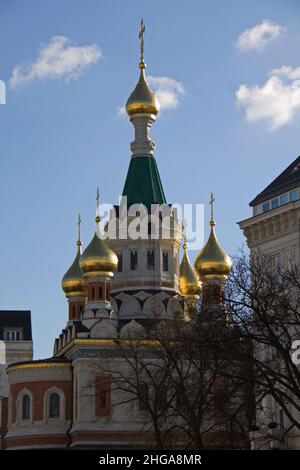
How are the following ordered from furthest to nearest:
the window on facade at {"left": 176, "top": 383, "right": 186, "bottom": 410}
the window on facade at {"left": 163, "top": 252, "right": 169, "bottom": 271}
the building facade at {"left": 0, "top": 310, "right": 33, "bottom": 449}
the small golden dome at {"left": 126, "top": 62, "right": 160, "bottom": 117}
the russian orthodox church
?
the building facade at {"left": 0, "top": 310, "right": 33, "bottom": 449}
the small golden dome at {"left": 126, "top": 62, "right": 160, "bottom": 117}
the window on facade at {"left": 163, "top": 252, "right": 169, "bottom": 271}
the russian orthodox church
the window on facade at {"left": 176, "top": 383, "right": 186, "bottom": 410}

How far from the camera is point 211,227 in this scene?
249ft

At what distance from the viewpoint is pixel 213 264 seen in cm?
7356

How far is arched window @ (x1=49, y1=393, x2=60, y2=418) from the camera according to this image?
68875 millimetres

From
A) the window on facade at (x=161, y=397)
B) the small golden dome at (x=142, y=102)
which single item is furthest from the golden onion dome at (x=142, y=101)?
the window on facade at (x=161, y=397)

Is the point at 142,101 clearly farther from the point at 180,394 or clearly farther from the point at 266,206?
the point at 180,394

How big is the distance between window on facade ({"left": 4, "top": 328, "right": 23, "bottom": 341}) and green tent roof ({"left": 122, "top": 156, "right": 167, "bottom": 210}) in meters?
26.6

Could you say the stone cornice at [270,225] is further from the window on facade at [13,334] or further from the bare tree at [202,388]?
the window on facade at [13,334]

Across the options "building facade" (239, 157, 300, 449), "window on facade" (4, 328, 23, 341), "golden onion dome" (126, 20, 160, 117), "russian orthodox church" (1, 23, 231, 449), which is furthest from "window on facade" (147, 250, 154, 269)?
"window on facade" (4, 328, 23, 341)

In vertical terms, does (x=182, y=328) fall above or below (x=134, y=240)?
below

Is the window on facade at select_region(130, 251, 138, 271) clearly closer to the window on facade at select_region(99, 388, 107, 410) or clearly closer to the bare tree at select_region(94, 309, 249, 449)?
the window on facade at select_region(99, 388, 107, 410)

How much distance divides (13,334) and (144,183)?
28314 mm
